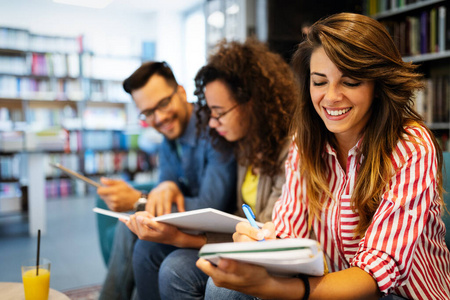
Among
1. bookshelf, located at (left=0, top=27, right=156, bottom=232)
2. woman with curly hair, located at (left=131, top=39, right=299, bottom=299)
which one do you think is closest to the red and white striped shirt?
woman with curly hair, located at (left=131, top=39, right=299, bottom=299)

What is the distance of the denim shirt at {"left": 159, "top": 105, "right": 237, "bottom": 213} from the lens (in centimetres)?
144

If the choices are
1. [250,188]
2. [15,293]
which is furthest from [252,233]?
[15,293]

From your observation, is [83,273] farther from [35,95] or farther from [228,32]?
[35,95]

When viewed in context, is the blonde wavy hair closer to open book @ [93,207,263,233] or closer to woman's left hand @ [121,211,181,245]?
open book @ [93,207,263,233]

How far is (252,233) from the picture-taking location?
33.3 inches

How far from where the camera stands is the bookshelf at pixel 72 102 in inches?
191

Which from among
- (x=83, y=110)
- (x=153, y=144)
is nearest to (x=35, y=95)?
(x=83, y=110)

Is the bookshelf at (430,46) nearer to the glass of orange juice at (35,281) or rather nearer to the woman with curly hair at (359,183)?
the woman with curly hair at (359,183)

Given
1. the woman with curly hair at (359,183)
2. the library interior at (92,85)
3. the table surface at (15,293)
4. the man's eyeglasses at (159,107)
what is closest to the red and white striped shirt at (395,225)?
the woman with curly hair at (359,183)

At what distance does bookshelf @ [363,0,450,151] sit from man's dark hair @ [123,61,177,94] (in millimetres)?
1526

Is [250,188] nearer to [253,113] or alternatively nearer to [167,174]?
[253,113]

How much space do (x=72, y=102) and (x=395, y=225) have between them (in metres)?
5.29

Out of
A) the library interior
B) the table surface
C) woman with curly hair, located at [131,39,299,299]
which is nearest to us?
the table surface

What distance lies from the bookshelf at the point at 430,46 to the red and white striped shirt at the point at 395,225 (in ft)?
5.37
